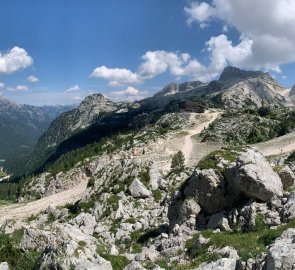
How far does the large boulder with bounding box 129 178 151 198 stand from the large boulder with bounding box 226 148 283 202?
15.2m

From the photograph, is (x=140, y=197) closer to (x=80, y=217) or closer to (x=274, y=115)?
(x=80, y=217)

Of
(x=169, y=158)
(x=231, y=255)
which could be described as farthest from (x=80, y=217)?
(x=169, y=158)

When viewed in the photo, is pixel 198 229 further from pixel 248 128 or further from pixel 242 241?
pixel 248 128

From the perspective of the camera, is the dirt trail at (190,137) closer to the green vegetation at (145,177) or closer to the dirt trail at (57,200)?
the dirt trail at (57,200)

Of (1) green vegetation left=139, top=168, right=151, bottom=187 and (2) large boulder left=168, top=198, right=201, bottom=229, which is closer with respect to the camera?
(2) large boulder left=168, top=198, right=201, bottom=229

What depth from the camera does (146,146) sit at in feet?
394

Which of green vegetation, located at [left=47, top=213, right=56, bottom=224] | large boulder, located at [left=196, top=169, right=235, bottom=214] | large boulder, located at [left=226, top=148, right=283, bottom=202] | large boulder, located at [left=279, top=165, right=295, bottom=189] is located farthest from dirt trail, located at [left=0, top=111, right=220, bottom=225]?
large boulder, located at [left=226, top=148, right=283, bottom=202]

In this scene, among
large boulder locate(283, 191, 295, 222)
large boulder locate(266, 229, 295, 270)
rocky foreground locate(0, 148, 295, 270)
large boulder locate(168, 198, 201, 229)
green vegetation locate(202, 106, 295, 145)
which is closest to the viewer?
large boulder locate(266, 229, 295, 270)

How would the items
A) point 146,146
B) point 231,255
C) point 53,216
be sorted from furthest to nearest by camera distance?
point 146,146
point 53,216
point 231,255

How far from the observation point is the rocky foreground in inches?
739

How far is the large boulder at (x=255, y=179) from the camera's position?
25031mm

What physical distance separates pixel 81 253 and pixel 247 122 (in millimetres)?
117548

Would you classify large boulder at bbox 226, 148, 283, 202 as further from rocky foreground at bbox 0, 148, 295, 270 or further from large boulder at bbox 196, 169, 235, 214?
large boulder at bbox 196, 169, 235, 214

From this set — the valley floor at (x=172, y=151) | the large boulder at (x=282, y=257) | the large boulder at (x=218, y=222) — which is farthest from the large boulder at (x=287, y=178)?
the valley floor at (x=172, y=151)
